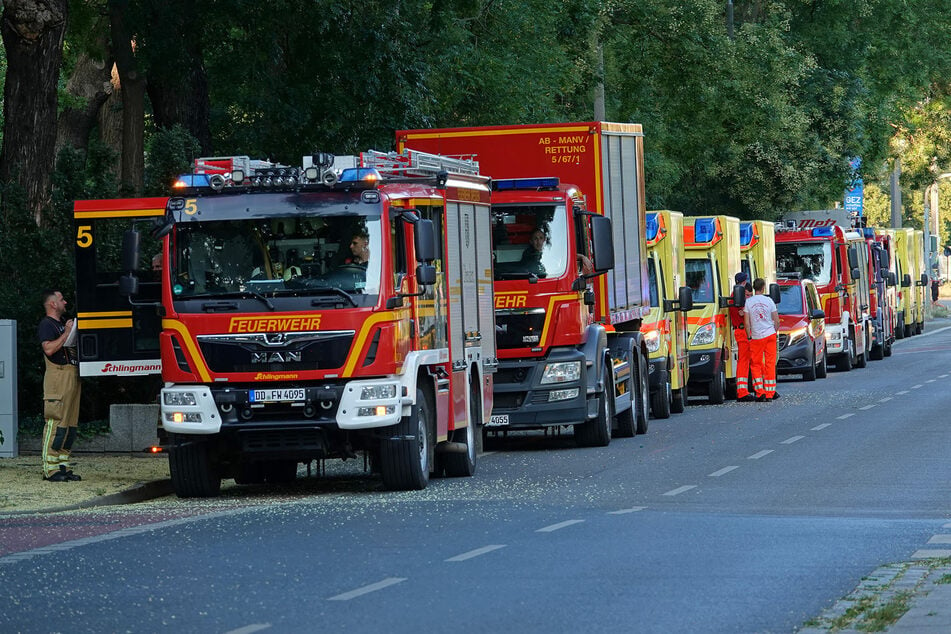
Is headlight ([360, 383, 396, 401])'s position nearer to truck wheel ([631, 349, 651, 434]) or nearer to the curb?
the curb

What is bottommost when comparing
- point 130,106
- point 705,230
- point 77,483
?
point 77,483

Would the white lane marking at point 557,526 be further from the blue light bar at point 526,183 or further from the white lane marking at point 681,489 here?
the blue light bar at point 526,183

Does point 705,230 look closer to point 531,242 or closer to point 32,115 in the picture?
point 531,242

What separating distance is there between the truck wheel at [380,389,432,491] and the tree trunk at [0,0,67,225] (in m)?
9.26

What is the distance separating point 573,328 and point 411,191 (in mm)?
4348

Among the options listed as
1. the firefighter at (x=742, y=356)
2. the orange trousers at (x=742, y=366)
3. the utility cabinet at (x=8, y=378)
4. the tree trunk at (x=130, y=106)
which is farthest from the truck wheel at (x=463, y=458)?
the orange trousers at (x=742, y=366)

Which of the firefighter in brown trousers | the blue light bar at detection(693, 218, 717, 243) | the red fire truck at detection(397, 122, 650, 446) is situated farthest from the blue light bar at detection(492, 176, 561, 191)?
the blue light bar at detection(693, 218, 717, 243)

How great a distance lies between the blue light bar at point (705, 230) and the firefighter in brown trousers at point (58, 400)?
14.5m

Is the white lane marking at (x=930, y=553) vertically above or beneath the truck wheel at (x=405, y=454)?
beneath

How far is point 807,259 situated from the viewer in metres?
39.3

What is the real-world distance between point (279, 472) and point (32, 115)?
306 inches

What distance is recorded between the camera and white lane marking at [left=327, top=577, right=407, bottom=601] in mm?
10375

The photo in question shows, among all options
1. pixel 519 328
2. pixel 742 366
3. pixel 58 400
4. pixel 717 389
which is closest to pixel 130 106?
pixel 717 389

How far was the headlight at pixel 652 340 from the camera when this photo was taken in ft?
85.4
